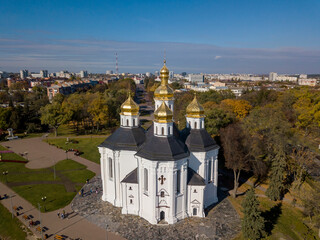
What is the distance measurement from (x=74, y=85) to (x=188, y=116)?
308 ft

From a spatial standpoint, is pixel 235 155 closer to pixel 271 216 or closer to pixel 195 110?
pixel 271 216

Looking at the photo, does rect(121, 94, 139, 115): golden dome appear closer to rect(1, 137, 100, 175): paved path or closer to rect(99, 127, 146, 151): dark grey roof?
rect(99, 127, 146, 151): dark grey roof

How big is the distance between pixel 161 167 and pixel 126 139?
4995mm

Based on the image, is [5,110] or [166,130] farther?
[5,110]

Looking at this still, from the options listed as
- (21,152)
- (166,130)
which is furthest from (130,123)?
(21,152)

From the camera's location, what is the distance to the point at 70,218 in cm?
2119

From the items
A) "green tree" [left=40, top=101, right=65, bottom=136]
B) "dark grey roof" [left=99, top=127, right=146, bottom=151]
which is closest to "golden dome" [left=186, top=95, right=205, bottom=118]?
"dark grey roof" [left=99, top=127, right=146, bottom=151]

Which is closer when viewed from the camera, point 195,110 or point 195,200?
point 195,200

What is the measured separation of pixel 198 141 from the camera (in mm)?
22109

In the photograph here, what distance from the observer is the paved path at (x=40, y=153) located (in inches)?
1330

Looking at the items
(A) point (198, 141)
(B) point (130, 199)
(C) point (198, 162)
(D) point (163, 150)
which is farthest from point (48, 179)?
(A) point (198, 141)

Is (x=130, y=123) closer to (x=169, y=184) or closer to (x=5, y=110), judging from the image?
(x=169, y=184)

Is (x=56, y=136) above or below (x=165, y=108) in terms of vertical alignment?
below

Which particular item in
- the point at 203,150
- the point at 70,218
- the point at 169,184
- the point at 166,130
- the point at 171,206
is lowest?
the point at 70,218
